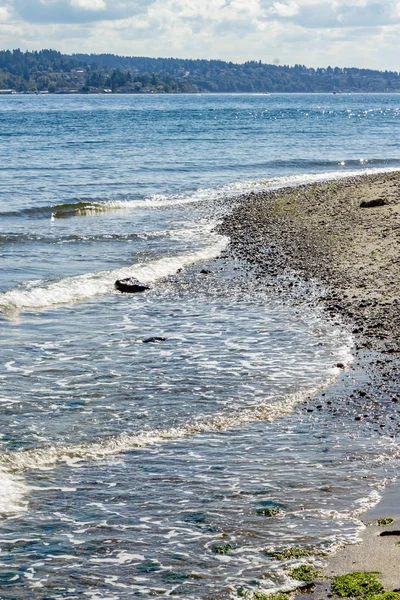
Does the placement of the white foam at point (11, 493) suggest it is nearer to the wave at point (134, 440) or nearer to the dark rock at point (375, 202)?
the wave at point (134, 440)

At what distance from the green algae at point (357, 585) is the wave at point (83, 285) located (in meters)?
13.0

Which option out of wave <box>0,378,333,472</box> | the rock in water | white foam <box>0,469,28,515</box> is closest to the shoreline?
wave <box>0,378,333,472</box>

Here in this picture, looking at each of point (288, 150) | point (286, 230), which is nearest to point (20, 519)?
point (286, 230)

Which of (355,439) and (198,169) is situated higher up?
(198,169)

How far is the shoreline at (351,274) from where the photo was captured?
30.1ft

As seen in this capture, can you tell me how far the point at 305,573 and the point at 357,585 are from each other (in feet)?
2.04

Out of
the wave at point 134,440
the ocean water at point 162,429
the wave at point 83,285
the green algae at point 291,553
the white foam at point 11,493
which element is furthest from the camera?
the wave at point 83,285

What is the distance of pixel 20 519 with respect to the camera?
31.7 feet

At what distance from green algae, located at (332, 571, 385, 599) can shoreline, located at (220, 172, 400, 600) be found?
0.31 ft

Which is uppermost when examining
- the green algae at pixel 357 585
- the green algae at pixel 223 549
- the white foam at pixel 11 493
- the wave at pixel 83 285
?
the wave at pixel 83 285

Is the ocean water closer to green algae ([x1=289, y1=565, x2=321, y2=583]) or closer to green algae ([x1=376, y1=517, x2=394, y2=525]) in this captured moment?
green algae ([x1=289, y1=565, x2=321, y2=583])

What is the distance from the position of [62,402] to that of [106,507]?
386 centimetres

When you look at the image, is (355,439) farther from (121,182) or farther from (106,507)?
(121,182)

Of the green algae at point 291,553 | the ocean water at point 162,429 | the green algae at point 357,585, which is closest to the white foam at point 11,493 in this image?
the ocean water at point 162,429
